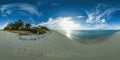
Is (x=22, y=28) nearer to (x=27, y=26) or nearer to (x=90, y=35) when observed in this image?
(x=27, y=26)

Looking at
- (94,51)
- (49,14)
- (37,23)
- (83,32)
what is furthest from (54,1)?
(94,51)

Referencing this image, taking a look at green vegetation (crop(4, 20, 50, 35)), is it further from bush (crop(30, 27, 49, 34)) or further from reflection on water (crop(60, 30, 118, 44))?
reflection on water (crop(60, 30, 118, 44))

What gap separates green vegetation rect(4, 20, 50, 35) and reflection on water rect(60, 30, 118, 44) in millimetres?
364

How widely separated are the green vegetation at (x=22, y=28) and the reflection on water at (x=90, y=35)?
1.20 feet

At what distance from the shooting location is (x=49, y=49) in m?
3.35

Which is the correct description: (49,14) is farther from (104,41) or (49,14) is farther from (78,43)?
(104,41)

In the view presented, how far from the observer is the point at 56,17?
10.9 ft

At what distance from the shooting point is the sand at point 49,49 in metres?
3.33

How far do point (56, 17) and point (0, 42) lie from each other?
1.06 metres

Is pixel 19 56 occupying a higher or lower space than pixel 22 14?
lower

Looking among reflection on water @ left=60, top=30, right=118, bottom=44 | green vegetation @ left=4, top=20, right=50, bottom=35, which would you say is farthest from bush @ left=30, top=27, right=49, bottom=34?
reflection on water @ left=60, top=30, right=118, bottom=44

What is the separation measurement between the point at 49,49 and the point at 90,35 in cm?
75

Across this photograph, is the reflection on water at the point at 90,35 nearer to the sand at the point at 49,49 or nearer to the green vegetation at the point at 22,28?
the sand at the point at 49,49

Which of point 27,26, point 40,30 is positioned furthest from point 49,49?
point 27,26
